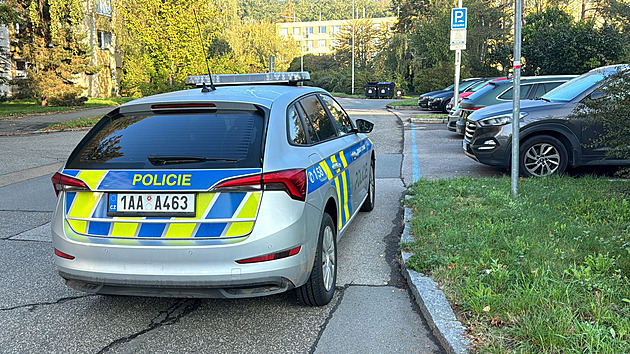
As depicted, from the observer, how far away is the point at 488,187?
298 inches

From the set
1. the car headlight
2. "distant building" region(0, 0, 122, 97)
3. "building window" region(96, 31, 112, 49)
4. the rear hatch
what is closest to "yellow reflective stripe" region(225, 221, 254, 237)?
the rear hatch

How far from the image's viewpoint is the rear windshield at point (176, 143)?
144 inches

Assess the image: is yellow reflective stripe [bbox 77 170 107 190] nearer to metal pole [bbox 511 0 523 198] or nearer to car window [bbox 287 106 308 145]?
car window [bbox 287 106 308 145]

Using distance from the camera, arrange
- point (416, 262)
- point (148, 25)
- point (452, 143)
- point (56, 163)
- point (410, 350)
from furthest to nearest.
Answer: point (148, 25) → point (452, 143) → point (56, 163) → point (416, 262) → point (410, 350)

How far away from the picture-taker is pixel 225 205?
139 inches

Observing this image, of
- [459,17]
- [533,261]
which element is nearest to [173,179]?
[533,261]

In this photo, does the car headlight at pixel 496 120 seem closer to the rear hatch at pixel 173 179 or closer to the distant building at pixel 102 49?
the rear hatch at pixel 173 179

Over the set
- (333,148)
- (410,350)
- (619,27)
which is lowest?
(410,350)

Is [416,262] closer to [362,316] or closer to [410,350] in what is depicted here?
[362,316]

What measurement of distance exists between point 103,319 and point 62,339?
363 mm

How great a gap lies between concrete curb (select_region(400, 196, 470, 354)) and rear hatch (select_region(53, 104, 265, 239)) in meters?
1.37

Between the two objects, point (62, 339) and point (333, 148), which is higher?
point (333, 148)

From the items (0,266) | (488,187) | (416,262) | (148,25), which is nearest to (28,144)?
(0,266)

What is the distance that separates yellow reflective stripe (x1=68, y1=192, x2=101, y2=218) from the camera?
3.67 meters
